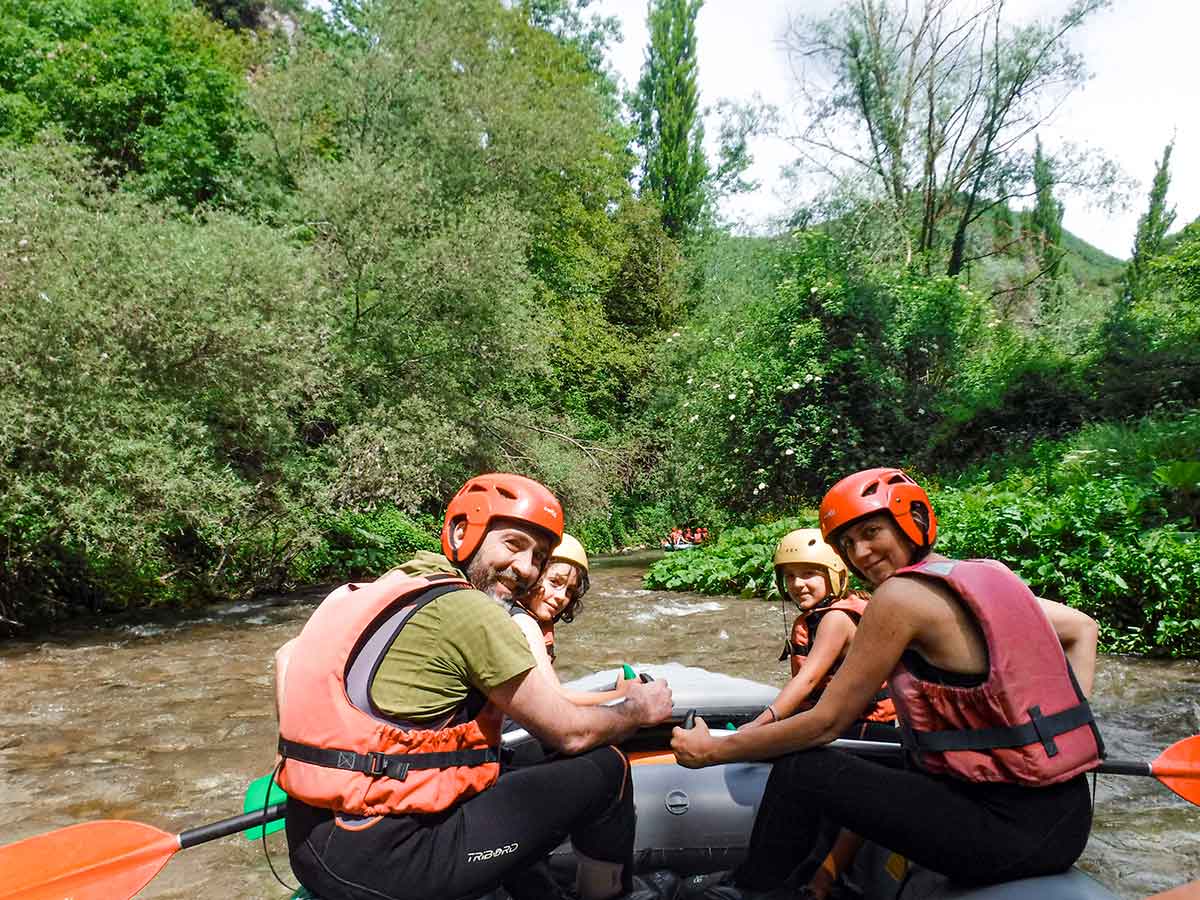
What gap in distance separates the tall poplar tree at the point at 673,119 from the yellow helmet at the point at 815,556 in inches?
1127

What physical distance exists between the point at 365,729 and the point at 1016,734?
1.34 metres

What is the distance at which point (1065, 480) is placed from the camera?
8.48m

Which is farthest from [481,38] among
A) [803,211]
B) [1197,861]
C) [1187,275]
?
[1197,861]

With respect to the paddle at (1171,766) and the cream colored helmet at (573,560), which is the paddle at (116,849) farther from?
the cream colored helmet at (573,560)

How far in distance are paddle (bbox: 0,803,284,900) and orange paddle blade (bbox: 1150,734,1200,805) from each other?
8.03ft

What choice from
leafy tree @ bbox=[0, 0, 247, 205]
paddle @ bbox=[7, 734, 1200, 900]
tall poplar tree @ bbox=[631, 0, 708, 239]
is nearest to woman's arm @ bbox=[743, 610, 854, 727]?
paddle @ bbox=[7, 734, 1200, 900]

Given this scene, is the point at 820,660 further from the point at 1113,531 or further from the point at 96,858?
the point at 1113,531

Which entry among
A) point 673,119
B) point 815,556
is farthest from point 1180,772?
point 673,119

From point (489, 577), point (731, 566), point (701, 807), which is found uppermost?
point (489, 577)

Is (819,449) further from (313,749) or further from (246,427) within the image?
(313,749)

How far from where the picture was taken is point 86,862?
98.4 inches

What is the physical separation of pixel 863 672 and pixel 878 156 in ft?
59.9

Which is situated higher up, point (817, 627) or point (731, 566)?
point (817, 627)

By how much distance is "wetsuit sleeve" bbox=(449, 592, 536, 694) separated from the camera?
6.27ft
